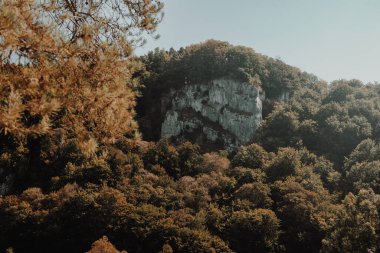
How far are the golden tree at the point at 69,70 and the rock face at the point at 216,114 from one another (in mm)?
60709

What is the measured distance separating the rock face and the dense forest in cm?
191

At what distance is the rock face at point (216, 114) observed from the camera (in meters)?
70.4

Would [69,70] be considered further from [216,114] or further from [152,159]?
[216,114]

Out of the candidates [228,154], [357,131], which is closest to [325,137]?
[357,131]

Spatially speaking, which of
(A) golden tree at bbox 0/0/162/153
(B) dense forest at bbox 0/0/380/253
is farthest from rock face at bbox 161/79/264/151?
(A) golden tree at bbox 0/0/162/153

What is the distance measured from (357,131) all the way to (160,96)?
33.7m

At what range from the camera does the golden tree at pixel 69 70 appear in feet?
20.8

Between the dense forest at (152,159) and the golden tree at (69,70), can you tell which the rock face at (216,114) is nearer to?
the dense forest at (152,159)

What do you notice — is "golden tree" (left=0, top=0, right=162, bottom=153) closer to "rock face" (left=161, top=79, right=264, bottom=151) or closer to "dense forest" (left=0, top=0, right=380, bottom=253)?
"dense forest" (left=0, top=0, right=380, bottom=253)

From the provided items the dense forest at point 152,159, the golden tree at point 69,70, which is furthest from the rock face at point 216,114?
the golden tree at point 69,70

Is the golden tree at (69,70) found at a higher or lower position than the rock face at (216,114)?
lower

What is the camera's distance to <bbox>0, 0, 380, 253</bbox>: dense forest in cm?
743

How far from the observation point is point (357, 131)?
6391cm

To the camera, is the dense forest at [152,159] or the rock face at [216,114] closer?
the dense forest at [152,159]
